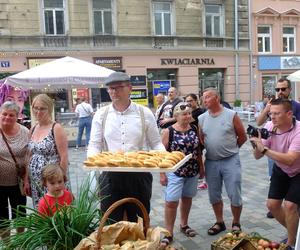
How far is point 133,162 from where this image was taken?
279 centimetres

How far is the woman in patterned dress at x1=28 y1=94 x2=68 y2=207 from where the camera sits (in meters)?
3.71

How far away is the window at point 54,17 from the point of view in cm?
1797

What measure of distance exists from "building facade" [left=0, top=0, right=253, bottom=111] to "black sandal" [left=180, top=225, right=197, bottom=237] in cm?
1395

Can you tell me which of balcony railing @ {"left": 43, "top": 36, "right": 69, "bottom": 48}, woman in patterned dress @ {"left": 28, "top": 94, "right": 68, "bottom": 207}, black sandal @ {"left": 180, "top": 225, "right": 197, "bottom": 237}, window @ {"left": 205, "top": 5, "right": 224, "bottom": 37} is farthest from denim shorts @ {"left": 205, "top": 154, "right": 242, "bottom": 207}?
window @ {"left": 205, "top": 5, "right": 224, "bottom": 37}

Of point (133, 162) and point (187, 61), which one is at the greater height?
point (187, 61)

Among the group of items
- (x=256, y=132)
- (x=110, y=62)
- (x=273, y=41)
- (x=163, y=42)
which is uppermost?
(x=273, y=41)

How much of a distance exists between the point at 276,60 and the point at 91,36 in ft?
36.6

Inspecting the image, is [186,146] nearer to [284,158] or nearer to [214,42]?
[284,158]

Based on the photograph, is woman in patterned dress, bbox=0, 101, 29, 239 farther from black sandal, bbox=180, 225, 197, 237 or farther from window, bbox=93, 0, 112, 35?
window, bbox=93, 0, 112, 35

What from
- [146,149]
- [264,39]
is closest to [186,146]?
[146,149]

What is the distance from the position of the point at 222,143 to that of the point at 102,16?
52.5 ft

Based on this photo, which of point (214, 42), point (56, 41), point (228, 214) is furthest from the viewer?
point (214, 42)

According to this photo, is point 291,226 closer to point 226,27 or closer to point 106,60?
point 106,60

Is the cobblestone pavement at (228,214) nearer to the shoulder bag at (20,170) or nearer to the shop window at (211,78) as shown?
the shoulder bag at (20,170)
